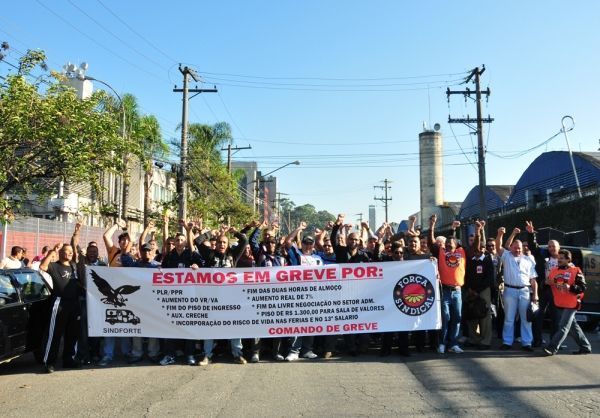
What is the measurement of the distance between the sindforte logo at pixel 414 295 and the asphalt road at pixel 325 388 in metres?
0.70


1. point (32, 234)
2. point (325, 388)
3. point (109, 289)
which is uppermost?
point (32, 234)

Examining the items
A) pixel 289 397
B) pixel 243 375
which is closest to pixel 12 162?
pixel 243 375

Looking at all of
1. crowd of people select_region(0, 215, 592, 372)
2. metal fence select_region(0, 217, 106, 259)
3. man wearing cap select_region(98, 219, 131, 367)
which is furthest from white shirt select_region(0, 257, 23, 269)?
metal fence select_region(0, 217, 106, 259)

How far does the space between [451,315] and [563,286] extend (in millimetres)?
1710

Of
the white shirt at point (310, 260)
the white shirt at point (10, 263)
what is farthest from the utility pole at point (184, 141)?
the white shirt at point (310, 260)

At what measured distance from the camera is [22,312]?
24.6 feet

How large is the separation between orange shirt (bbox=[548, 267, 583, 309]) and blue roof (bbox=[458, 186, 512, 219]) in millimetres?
34148

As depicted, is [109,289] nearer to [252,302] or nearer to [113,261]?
[113,261]

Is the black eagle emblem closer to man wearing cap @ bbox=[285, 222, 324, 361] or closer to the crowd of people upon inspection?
the crowd of people

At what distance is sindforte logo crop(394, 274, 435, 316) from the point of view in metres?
8.46

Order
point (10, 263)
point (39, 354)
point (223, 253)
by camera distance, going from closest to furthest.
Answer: point (39, 354), point (223, 253), point (10, 263)

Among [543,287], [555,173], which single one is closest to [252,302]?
[543,287]

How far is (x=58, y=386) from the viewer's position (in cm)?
679

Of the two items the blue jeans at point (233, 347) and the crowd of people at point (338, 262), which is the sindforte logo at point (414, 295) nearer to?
the crowd of people at point (338, 262)
